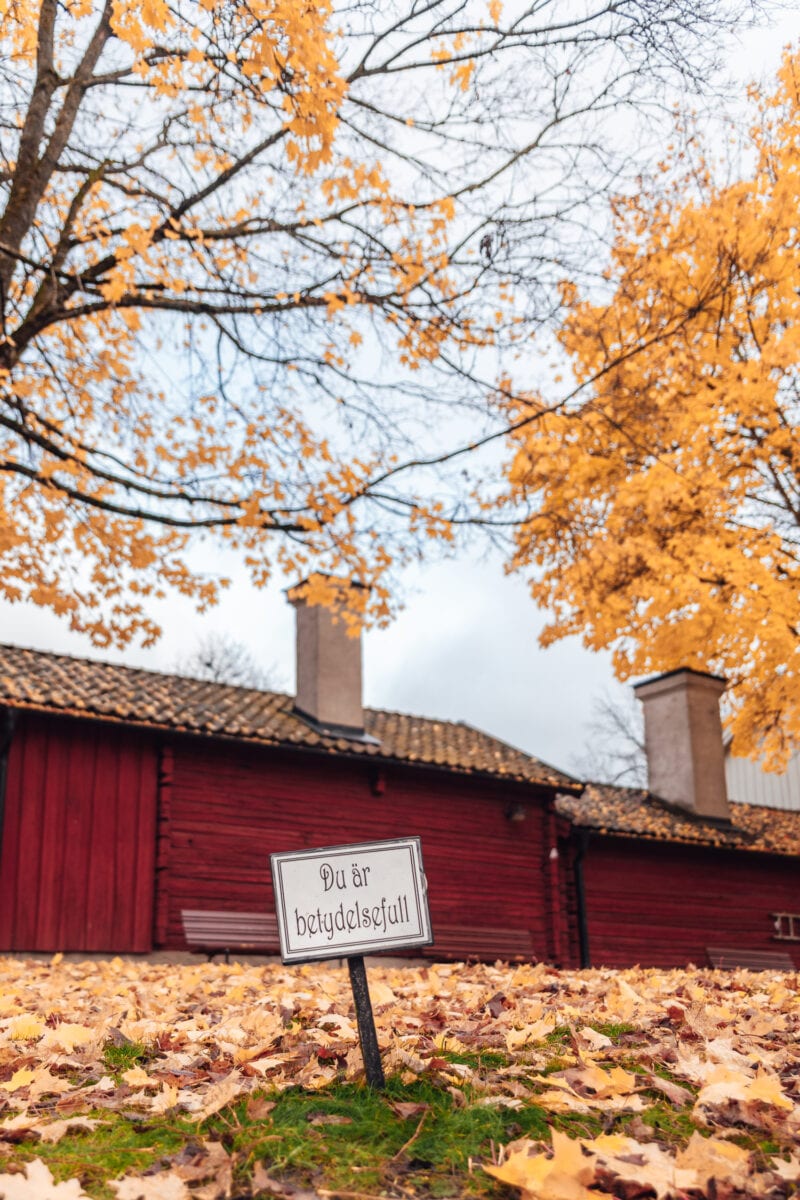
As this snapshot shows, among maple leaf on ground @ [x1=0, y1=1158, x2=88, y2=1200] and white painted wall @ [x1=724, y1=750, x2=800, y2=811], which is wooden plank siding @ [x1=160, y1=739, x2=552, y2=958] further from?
white painted wall @ [x1=724, y1=750, x2=800, y2=811]

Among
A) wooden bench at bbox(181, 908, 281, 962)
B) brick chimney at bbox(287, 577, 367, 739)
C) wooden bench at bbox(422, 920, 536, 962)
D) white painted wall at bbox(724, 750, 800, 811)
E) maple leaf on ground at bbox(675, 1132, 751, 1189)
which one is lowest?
wooden bench at bbox(422, 920, 536, 962)

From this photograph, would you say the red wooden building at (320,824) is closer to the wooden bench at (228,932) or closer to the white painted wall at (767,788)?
the wooden bench at (228,932)

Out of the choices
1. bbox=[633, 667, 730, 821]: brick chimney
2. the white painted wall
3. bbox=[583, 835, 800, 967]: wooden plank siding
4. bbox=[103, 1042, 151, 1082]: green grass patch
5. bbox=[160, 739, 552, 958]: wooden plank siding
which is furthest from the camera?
the white painted wall

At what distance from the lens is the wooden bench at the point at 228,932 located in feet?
40.0

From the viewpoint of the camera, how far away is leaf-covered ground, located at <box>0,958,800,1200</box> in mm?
2545

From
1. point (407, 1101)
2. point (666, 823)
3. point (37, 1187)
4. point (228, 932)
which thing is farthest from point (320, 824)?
point (37, 1187)

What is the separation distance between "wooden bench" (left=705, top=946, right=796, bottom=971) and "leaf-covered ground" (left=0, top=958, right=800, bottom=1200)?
12.6 meters

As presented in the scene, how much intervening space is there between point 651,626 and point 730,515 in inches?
64.3

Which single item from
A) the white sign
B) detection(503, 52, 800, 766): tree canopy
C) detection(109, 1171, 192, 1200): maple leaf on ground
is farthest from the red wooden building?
detection(109, 1171, 192, 1200): maple leaf on ground

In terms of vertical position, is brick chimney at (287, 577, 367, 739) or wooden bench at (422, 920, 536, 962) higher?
brick chimney at (287, 577, 367, 739)

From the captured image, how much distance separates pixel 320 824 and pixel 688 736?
6872 millimetres

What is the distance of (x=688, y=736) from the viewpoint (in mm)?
17281

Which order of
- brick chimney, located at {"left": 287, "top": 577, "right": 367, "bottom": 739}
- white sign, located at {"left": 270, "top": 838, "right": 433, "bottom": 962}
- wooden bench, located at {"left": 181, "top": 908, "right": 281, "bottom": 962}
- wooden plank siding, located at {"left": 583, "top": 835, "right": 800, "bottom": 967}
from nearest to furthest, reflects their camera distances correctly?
white sign, located at {"left": 270, "top": 838, "right": 433, "bottom": 962} → wooden bench, located at {"left": 181, "top": 908, "right": 281, "bottom": 962} → brick chimney, located at {"left": 287, "top": 577, "right": 367, "bottom": 739} → wooden plank siding, located at {"left": 583, "top": 835, "right": 800, "bottom": 967}

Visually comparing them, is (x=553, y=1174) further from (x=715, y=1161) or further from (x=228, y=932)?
(x=228, y=932)
